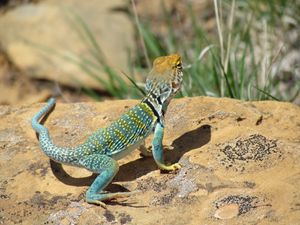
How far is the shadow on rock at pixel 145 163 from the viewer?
16.0 ft

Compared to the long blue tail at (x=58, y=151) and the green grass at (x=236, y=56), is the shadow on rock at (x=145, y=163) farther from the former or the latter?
the green grass at (x=236, y=56)

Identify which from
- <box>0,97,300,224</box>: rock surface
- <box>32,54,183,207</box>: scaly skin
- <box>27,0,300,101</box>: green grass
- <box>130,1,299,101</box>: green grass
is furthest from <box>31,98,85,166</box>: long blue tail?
<box>130,1,299,101</box>: green grass

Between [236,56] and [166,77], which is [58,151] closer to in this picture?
[166,77]

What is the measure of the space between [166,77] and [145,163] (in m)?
0.66

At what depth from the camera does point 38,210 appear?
14.8 feet

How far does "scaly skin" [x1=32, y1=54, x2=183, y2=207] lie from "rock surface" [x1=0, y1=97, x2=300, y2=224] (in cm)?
16

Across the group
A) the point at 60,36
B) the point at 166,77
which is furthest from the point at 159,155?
the point at 60,36

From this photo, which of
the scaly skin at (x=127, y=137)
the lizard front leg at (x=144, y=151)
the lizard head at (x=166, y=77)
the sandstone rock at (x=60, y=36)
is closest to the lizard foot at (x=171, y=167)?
the scaly skin at (x=127, y=137)

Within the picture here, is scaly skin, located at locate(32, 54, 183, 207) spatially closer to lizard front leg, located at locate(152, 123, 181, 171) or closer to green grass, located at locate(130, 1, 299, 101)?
lizard front leg, located at locate(152, 123, 181, 171)

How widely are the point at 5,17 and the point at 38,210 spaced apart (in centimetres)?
673

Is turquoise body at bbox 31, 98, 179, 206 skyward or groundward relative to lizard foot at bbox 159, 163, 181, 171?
skyward

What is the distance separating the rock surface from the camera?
4.32 m

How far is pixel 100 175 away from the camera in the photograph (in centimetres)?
462

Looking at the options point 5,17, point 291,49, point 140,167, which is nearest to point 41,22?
point 5,17
